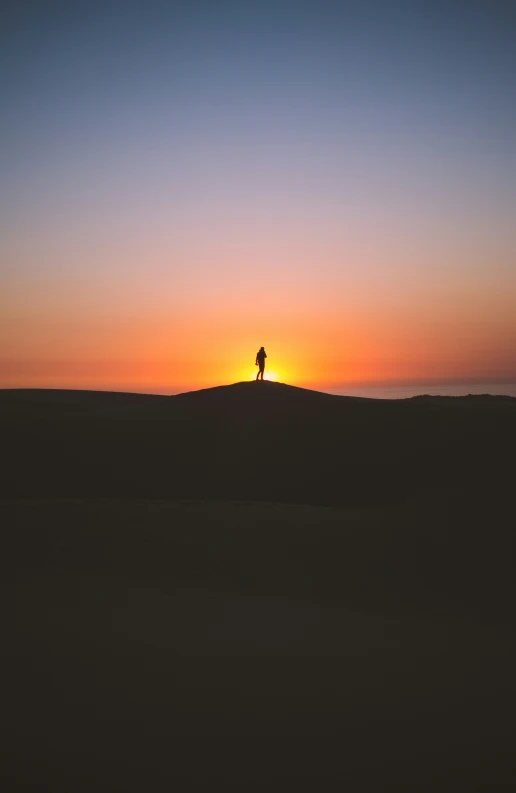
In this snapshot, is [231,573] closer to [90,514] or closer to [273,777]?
[90,514]

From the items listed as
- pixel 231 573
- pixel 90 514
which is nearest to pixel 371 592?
pixel 231 573

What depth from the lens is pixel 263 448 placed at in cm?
1603

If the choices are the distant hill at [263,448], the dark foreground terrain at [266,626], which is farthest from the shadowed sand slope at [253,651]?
the distant hill at [263,448]

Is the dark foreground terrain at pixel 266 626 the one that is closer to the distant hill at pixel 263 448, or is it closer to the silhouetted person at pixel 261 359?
the distant hill at pixel 263 448

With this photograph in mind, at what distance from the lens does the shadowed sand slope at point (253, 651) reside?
4.05 meters

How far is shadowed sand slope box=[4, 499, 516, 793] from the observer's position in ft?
13.3

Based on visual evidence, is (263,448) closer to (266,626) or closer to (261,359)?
(261,359)

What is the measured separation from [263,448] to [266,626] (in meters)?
9.84

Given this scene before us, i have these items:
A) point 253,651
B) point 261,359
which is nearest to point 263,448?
point 261,359

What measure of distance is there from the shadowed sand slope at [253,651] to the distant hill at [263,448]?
148 inches

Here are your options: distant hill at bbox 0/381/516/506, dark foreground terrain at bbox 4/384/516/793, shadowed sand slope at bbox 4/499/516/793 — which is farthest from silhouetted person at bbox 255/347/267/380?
shadowed sand slope at bbox 4/499/516/793

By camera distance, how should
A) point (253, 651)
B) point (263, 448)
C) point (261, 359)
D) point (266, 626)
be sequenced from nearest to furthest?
point (253, 651) < point (266, 626) < point (263, 448) < point (261, 359)

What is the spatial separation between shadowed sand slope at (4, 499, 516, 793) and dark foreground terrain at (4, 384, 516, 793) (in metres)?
0.02

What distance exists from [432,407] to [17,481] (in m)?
12.6
